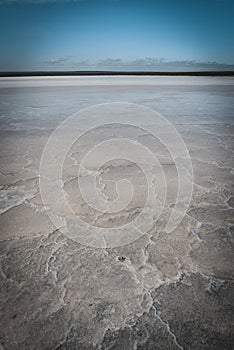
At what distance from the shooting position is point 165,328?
1.10 metres

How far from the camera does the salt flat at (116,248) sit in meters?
1.11

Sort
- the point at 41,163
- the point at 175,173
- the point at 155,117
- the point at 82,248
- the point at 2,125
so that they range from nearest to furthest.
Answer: the point at 82,248, the point at 175,173, the point at 41,163, the point at 2,125, the point at 155,117

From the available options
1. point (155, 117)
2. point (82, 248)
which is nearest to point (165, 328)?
point (82, 248)

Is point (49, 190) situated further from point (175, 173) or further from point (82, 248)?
point (175, 173)

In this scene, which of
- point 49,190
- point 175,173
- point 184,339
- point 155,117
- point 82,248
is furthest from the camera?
point 155,117

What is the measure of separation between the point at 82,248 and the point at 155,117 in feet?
15.4

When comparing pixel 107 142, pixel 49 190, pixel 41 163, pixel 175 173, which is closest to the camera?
pixel 49 190

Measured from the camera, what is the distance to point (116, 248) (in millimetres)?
1634

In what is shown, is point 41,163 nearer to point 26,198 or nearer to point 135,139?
point 26,198

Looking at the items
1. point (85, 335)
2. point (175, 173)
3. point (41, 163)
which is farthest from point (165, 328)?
point (41, 163)

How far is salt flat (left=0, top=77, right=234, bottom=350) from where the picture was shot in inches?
43.6

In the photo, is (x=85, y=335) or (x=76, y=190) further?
(x=76, y=190)

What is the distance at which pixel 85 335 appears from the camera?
1084mm

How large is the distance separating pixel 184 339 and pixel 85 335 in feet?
1.26
